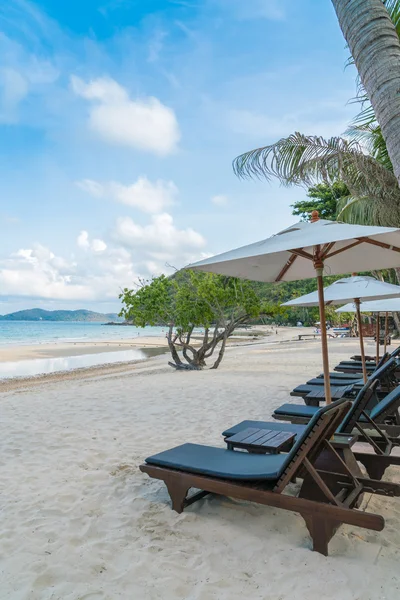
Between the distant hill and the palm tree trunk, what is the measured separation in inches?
6313

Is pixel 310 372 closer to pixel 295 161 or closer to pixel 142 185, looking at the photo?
pixel 295 161

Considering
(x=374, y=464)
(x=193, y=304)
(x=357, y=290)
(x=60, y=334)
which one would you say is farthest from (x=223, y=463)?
(x=60, y=334)

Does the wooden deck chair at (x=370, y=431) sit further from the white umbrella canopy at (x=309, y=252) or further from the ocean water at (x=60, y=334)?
the ocean water at (x=60, y=334)

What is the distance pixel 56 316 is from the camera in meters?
163

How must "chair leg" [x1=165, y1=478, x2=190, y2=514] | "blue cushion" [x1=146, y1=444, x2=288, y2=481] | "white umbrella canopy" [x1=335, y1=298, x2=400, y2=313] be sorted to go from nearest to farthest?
"blue cushion" [x1=146, y1=444, x2=288, y2=481] → "chair leg" [x1=165, y1=478, x2=190, y2=514] → "white umbrella canopy" [x1=335, y1=298, x2=400, y2=313]

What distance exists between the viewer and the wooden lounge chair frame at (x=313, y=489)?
7.40 ft

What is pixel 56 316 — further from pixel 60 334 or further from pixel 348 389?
pixel 348 389

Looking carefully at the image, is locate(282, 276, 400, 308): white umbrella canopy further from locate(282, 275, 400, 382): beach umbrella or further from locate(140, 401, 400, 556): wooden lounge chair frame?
locate(140, 401, 400, 556): wooden lounge chair frame

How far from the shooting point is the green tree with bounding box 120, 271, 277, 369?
12758mm

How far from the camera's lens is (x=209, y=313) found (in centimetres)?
1313

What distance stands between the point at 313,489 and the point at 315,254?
2.32 m

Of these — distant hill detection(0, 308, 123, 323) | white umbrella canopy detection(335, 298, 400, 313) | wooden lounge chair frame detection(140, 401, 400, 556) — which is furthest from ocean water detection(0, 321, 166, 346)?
distant hill detection(0, 308, 123, 323)

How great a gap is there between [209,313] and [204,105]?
23.5 ft

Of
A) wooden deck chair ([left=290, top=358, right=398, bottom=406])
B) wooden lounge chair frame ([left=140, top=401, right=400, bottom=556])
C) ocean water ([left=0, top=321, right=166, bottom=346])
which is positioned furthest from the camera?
ocean water ([left=0, top=321, right=166, bottom=346])
